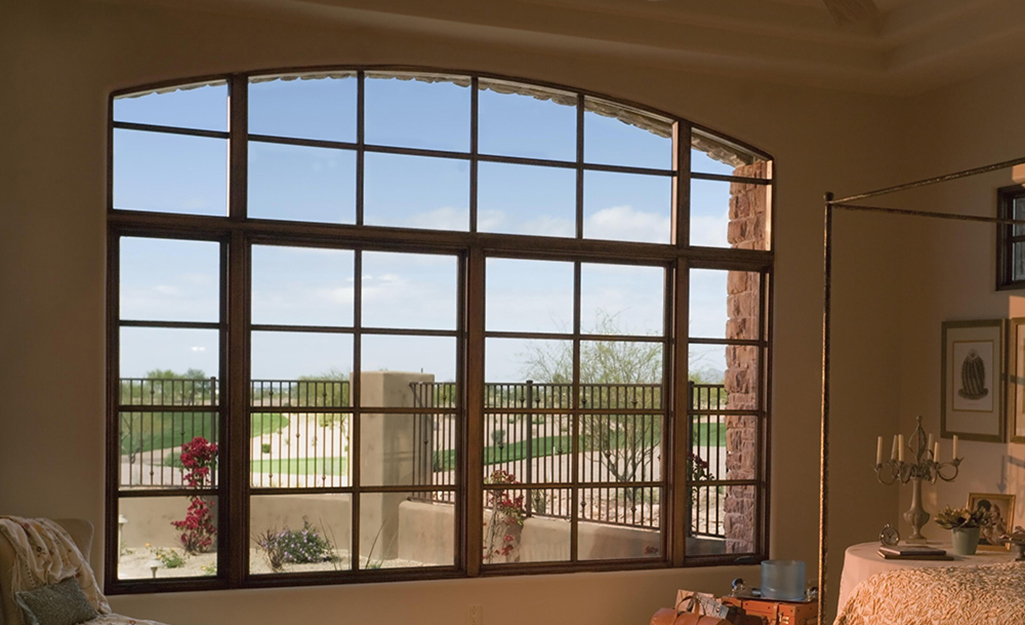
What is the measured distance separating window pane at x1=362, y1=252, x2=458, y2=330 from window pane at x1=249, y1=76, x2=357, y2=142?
27.1 inches

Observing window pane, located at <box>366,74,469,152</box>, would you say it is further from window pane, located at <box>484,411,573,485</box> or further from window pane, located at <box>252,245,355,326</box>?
window pane, located at <box>484,411,573,485</box>

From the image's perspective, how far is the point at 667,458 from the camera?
5.52 meters

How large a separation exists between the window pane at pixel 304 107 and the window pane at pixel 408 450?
1.51 metres

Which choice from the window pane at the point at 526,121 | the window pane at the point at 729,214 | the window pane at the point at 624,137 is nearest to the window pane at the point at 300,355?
the window pane at the point at 526,121

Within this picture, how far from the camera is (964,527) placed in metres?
4.53

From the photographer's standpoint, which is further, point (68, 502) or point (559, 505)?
point (559, 505)

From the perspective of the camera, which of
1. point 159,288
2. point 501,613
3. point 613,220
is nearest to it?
point 159,288

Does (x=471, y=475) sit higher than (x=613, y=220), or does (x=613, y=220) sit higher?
(x=613, y=220)

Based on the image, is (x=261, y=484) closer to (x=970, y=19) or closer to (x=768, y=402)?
(x=768, y=402)

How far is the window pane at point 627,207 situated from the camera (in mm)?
5434

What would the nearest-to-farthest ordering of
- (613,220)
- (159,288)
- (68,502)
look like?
(68,502) < (159,288) < (613,220)

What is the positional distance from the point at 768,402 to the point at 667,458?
0.71m

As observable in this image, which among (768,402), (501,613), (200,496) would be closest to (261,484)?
(200,496)

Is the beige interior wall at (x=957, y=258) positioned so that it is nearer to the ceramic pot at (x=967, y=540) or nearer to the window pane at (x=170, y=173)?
the ceramic pot at (x=967, y=540)
